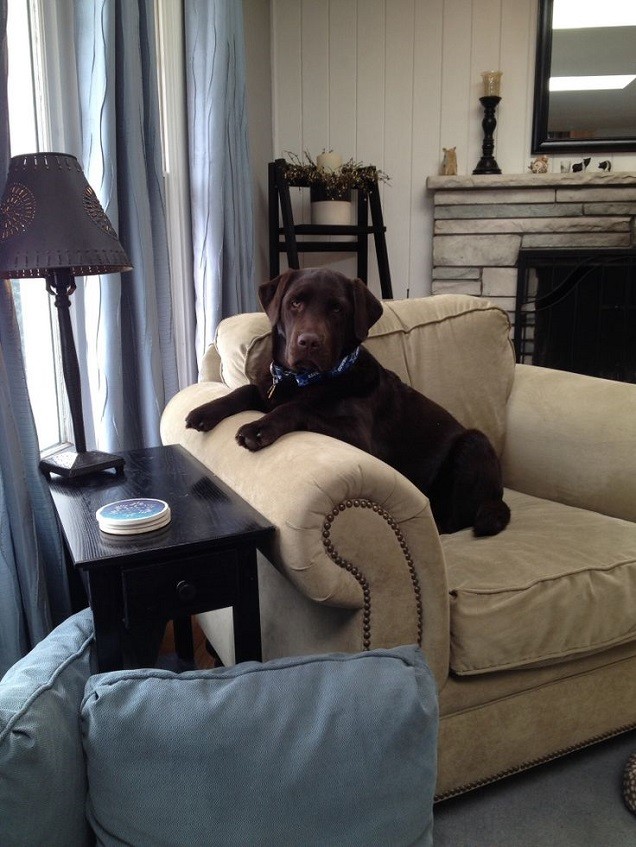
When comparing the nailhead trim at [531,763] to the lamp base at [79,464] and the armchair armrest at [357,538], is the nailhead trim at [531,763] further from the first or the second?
the lamp base at [79,464]

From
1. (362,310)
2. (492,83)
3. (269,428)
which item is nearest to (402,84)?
(492,83)

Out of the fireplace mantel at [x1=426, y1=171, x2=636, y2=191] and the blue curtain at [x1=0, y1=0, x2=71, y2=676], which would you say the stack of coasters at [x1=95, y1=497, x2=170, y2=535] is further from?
the fireplace mantel at [x1=426, y1=171, x2=636, y2=191]

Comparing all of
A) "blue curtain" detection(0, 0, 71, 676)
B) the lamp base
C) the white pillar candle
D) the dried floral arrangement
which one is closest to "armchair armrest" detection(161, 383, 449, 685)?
the lamp base

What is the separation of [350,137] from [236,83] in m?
1.30

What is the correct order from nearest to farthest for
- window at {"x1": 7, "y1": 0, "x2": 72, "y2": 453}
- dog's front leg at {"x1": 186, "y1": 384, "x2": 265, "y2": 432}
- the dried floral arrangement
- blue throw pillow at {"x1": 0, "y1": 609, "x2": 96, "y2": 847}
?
blue throw pillow at {"x1": 0, "y1": 609, "x2": 96, "y2": 847} → dog's front leg at {"x1": 186, "y1": 384, "x2": 265, "y2": 432} → window at {"x1": 7, "y1": 0, "x2": 72, "y2": 453} → the dried floral arrangement

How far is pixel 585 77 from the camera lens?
3498 millimetres

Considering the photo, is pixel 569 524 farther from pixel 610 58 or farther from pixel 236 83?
pixel 610 58

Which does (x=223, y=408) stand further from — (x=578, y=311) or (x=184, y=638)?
(x=578, y=311)

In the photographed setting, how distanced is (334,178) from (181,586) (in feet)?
8.91

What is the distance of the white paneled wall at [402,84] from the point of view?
3.55 metres

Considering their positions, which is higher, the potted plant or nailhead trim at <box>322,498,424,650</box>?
the potted plant

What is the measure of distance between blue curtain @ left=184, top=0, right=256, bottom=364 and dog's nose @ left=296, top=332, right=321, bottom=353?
1.20 m

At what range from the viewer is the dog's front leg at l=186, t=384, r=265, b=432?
54.0 inches

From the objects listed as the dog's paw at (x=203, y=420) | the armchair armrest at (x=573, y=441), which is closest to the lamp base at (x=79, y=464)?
the dog's paw at (x=203, y=420)
